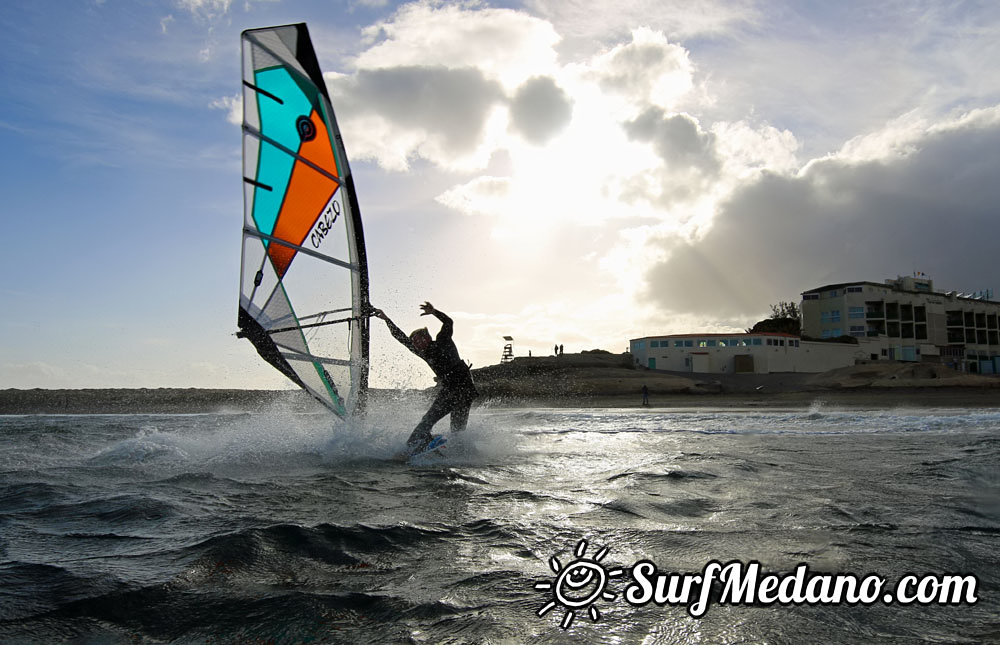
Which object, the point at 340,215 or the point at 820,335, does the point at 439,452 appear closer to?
the point at 340,215

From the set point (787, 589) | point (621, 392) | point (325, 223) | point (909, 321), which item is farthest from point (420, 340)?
point (909, 321)

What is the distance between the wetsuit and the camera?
25.4ft

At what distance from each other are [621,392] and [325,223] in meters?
28.0

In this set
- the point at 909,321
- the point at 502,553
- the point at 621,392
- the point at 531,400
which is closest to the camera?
the point at 502,553

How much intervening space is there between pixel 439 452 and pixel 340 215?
337cm

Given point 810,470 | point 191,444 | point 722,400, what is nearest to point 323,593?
point 810,470

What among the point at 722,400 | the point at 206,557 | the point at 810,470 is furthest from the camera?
the point at 722,400

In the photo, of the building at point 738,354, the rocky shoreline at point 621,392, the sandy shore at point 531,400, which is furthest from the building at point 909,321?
the sandy shore at point 531,400

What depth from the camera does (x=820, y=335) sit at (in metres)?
52.8

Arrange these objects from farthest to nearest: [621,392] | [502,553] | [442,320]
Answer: [621,392]
[442,320]
[502,553]

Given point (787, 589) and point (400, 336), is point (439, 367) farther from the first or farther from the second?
point (787, 589)

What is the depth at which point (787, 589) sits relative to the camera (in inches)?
106

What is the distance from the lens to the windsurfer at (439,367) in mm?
7719

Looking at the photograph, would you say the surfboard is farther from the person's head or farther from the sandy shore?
the sandy shore
